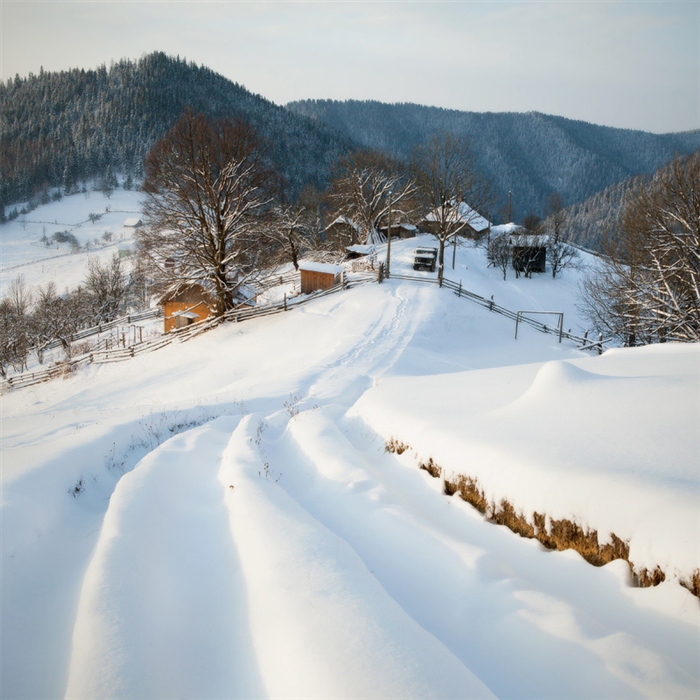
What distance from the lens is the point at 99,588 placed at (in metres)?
3.42

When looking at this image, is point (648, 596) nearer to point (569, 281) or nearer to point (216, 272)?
point (216, 272)

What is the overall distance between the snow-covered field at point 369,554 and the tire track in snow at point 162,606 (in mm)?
17

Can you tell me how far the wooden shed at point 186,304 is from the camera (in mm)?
27078

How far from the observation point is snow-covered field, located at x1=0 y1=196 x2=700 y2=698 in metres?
2.76

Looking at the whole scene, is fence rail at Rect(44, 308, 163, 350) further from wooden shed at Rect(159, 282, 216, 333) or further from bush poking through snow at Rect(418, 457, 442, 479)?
bush poking through snow at Rect(418, 457, 442, 479)

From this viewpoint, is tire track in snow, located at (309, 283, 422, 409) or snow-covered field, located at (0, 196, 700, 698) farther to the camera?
tire track in snow, located at (309, 283, 422, 409)

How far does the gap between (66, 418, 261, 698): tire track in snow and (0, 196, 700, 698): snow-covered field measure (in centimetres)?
2

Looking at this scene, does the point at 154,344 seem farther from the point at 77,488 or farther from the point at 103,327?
the point at 77,488

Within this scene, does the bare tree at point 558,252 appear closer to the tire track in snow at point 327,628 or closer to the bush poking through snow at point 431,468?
the bush poking through snow at point 431,468

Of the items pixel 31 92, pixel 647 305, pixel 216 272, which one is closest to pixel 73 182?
pixel 31 92

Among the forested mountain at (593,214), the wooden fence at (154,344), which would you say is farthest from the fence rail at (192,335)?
the forested mountain at (593,214)

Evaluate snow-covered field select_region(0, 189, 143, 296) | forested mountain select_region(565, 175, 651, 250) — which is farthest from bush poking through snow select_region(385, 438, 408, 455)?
forested mountain select_region(565, 175, 651, 250)

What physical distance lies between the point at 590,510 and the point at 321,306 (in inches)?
785

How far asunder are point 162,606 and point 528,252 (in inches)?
1886
